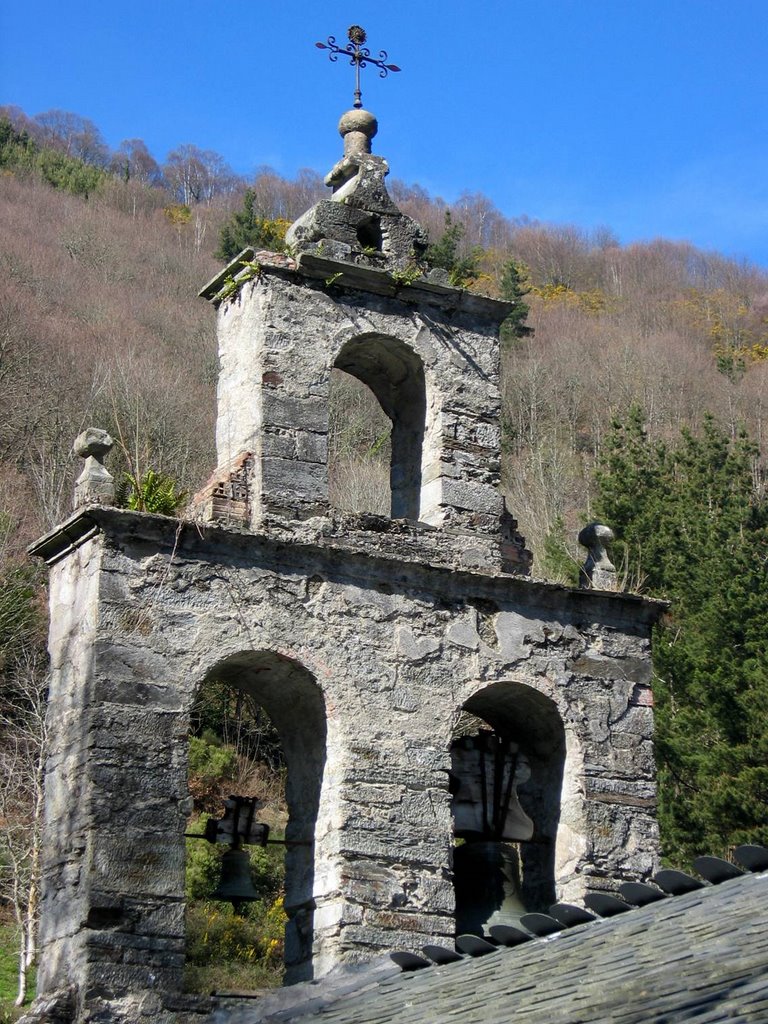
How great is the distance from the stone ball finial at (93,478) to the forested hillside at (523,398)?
0.24 meters

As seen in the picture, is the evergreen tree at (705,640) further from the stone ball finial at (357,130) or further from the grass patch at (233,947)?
the stone ball finial at (357,130)

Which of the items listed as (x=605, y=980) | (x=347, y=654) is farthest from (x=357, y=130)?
(x=605, y=980)

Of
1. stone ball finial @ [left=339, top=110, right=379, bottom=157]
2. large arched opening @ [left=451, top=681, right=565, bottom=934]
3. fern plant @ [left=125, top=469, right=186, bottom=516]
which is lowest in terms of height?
large arched opening @ [left=451, top=681, right=565, bottom=934]

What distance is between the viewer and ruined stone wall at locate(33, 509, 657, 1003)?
25.1ft

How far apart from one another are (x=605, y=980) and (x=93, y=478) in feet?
12.8

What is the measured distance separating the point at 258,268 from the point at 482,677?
2531 millimetres

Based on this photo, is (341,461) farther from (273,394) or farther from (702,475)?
(273,394)

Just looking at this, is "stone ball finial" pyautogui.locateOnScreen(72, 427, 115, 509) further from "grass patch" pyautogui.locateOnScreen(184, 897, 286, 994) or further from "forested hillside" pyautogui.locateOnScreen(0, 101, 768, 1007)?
"grass patch" pyautogui.locateOnScreen(184, 897, 286, 994)

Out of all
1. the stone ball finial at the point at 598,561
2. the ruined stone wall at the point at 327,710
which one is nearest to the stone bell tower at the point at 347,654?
the ruined stone wall at the point at 327,710

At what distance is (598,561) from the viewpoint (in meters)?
9.50

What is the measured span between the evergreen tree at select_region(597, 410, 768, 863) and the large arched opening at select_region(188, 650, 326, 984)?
8.03m

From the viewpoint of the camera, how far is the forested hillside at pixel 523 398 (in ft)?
64.1

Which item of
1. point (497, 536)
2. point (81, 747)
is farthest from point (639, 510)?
point (81, 747)

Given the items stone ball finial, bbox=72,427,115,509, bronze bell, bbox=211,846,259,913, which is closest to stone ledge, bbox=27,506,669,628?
stone ball finial, bbox=72,427,115,509
